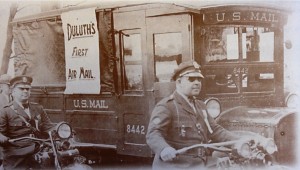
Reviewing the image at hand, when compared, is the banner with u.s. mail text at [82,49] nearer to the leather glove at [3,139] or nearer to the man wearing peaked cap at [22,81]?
the man wearing peaked cap at [22,81]

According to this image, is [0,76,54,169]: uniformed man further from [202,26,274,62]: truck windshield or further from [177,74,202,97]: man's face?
[202,26,274,62]: truck windshield

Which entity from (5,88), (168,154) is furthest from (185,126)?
(5,88)

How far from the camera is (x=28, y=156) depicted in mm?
2490

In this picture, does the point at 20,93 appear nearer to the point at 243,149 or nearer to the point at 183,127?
the point at 183,127

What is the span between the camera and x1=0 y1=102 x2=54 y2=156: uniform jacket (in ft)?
8.17

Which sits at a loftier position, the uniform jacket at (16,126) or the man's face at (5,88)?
the man's face at (5,88)

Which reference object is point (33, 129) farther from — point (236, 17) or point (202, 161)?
point (236, 17)

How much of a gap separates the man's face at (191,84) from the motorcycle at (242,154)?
27cm

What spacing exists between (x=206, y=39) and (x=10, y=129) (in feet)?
4.02

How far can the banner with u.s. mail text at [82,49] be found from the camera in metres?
2.46

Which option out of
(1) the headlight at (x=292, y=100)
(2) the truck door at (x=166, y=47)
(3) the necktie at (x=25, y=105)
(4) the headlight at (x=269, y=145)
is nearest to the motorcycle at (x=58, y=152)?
(3) the necktie at (x=25, y=105)

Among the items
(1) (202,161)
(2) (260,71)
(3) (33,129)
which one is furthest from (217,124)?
(3) (33,129)

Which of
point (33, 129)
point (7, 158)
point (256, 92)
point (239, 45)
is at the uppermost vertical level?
point (239, 45)

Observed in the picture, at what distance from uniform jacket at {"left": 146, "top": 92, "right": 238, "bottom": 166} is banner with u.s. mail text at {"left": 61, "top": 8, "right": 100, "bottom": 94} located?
1.57 feet
